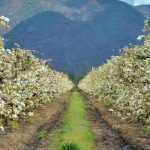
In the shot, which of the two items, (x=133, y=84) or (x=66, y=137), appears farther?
(x=133, y=84)

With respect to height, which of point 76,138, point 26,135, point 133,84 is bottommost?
point 76,138

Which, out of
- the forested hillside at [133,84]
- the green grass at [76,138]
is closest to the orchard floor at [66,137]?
the green grass at [76,138]

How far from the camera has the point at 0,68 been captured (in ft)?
86.3

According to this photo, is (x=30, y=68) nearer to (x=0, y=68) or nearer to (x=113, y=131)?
(x=113, y=131)

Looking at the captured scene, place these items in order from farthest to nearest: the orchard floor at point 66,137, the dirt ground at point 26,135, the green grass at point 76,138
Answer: the orchard floor at point 66,137 < the dirt ground at point 26,135 < the green grass at point 76,138

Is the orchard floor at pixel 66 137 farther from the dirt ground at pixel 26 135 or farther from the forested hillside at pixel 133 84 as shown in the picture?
the forested hillside at pixel 133 84

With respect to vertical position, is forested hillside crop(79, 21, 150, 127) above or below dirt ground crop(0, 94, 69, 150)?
above

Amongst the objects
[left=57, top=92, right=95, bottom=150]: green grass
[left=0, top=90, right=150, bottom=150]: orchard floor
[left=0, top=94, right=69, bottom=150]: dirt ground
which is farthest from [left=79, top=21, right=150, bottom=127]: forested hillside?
[left=0, top=94, right=69, bottom=150]: dirt ground

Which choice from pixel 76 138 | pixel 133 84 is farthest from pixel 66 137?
pixel 133 84

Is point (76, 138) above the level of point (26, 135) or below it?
below

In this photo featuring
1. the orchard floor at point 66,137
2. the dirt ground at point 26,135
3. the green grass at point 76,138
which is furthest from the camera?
the orchard floor at point 66,137

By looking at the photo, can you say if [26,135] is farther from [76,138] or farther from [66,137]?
[76,138]

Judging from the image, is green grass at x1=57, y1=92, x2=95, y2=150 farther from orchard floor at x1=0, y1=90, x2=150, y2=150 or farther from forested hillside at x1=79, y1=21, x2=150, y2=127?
forested hillside at x1=79, y1=21, x2=150, y2=127

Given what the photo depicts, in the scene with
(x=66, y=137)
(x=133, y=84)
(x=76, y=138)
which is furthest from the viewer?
(x=133, y=84)
